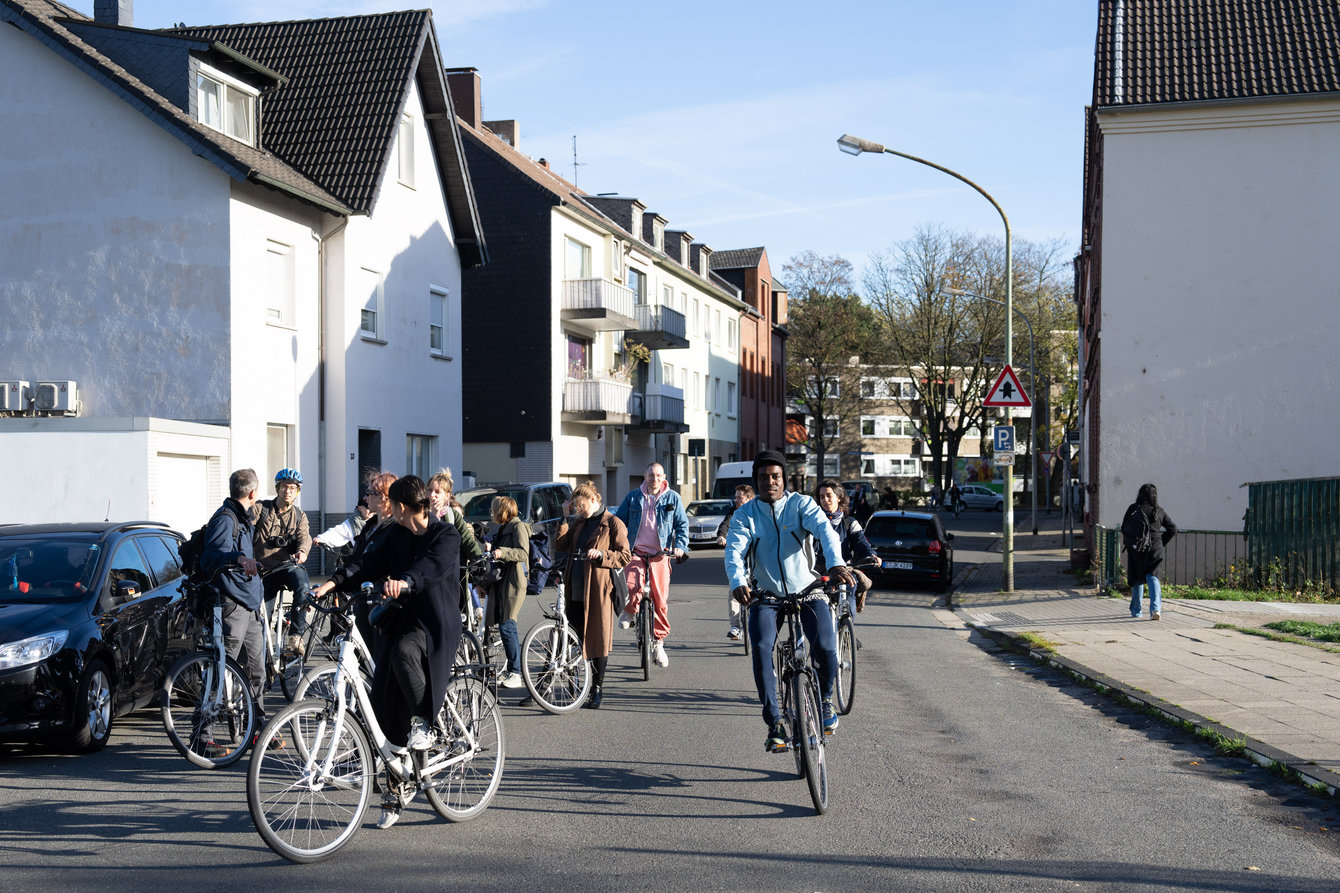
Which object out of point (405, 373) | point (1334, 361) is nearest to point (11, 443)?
point (405, 373)

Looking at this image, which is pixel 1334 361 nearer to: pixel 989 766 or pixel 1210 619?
pixel 1210 619

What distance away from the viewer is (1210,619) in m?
16.3

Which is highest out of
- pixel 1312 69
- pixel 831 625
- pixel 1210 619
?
pixel 1312 69

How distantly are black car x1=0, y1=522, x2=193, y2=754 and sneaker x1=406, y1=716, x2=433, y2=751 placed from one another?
10.2 feet

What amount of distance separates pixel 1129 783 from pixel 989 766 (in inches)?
32.0

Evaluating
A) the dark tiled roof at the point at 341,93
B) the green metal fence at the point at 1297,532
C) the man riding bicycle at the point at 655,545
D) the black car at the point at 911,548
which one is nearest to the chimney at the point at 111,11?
the dark tiled roof at the point at 341,93

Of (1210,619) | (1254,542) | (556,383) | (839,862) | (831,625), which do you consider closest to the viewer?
(839,862)

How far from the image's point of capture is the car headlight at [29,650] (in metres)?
7.89

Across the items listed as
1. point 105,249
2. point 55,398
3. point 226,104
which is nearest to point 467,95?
point 226,104

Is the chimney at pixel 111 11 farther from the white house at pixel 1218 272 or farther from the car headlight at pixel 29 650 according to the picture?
the car headlight at pixel 29 650

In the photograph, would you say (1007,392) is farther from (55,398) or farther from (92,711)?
(55,398)

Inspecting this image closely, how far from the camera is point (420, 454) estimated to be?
2978 cm

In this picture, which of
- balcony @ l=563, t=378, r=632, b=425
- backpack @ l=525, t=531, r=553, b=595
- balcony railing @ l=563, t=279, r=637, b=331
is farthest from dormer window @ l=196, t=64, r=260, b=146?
backpack @ l=525, t=531, r=553, b=595

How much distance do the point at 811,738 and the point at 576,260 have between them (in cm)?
3552
